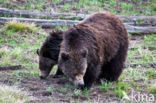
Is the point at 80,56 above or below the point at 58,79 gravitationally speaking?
above

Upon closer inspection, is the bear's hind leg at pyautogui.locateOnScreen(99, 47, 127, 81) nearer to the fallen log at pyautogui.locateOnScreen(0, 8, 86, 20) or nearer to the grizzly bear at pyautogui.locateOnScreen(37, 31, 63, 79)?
the grizzly bear at pyautogui.locateOnScreen(37, 31, 63, 79)

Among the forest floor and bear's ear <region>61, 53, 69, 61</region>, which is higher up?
bear's ear <region>61, 53, 69, 61</region>

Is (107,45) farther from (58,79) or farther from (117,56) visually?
(58,79)

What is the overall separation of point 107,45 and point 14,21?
586cm

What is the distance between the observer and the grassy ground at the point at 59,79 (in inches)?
244

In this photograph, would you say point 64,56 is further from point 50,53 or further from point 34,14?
point 34,14

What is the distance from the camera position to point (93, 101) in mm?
5891

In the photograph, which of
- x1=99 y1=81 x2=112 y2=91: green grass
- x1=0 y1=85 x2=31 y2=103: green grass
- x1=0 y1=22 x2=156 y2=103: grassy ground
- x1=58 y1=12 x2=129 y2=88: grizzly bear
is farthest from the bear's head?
x1=0 y1=85 x2=31 y2=103: green grass

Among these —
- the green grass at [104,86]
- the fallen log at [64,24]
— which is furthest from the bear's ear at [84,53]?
the fallen log at [64,24]

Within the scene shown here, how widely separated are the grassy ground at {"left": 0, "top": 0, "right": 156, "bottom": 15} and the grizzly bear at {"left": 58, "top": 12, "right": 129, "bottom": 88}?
7.36 metres

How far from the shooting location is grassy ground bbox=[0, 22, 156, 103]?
6186 mm

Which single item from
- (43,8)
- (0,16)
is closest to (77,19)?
(43,8)

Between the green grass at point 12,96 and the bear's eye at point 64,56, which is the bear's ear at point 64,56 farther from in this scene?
the green grass at point 12,96

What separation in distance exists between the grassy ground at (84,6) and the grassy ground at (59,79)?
3.35 meters
